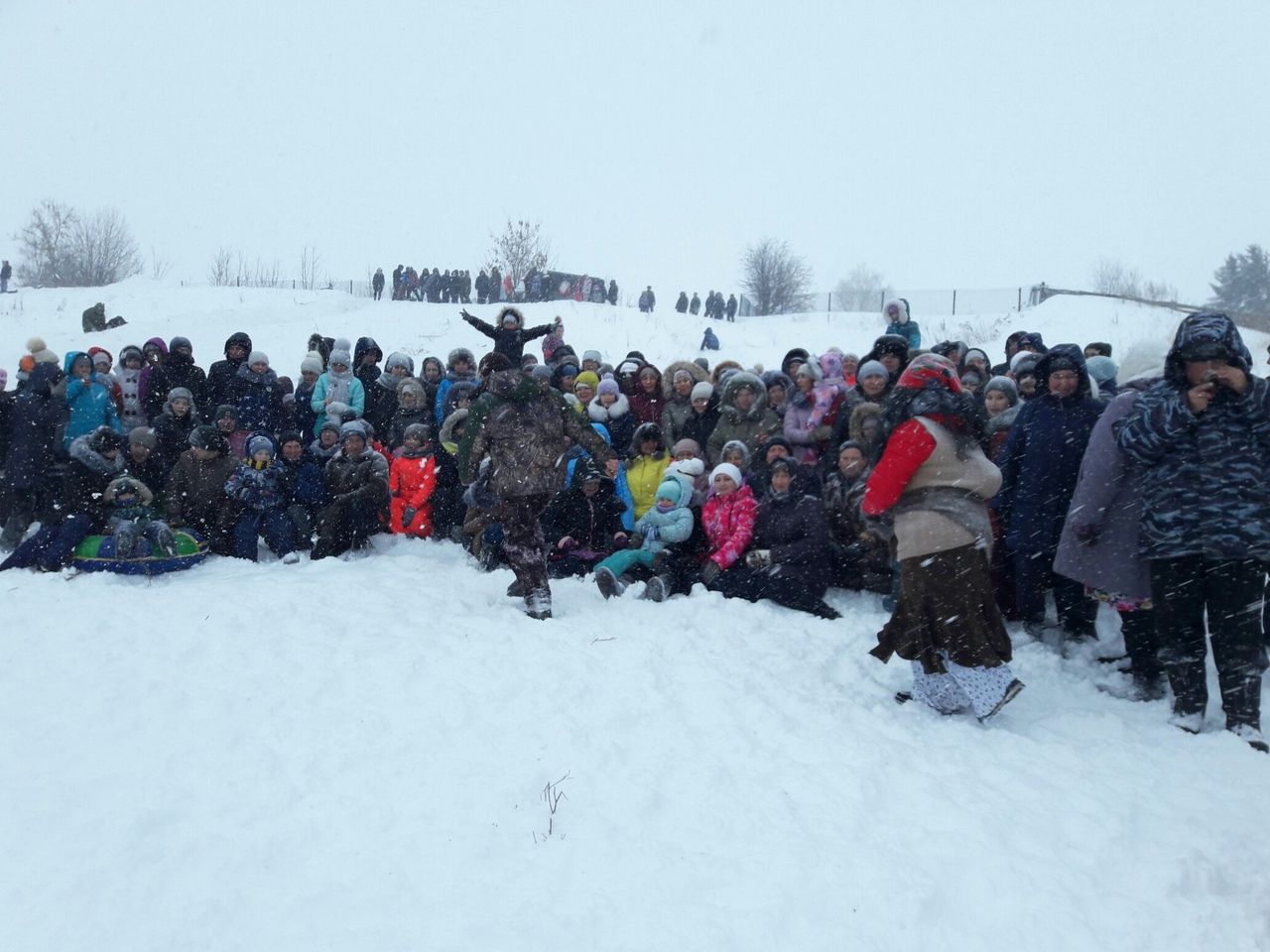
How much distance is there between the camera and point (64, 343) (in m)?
22.3

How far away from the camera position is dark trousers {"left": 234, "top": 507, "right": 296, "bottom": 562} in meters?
7.56

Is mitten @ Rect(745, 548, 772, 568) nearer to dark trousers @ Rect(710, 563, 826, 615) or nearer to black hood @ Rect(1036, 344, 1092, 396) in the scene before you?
dark trousers @ Rect(710, 563, 826, 615)

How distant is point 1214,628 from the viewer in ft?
12.7

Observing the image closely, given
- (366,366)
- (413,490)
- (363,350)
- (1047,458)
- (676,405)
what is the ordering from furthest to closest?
(363,350), (366,366), (676,405), (413,490), (1047,458)

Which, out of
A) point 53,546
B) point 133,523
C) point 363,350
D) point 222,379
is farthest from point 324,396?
point 53,546

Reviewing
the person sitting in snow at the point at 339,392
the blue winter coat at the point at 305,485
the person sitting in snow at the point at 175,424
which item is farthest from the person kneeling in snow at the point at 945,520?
the person sitting in snow at the point at 175,424

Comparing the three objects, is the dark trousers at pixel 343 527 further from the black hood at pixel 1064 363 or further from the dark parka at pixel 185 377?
the black hood at pixel 1064 363

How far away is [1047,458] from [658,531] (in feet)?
9.81

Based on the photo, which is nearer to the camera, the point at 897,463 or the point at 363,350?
the point at 897,463

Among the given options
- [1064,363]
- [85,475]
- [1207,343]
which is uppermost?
[1207,343]

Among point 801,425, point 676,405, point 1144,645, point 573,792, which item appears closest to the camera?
point 573,792

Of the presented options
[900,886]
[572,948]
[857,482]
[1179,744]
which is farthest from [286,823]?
[857,482]

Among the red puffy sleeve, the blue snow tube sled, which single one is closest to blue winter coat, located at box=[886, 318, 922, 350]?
the red puffy sleeve

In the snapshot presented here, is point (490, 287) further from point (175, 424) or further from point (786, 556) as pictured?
point (786, 556)
